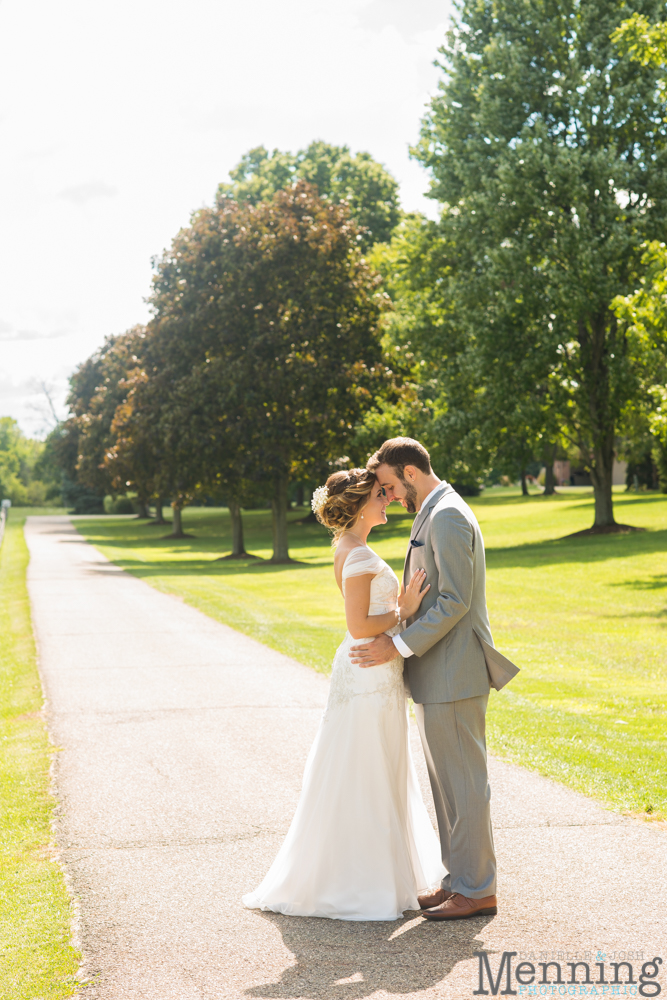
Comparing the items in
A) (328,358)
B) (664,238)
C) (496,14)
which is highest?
(496,14)

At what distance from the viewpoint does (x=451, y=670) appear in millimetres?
4492

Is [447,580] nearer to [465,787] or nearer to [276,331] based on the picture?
[465,787]

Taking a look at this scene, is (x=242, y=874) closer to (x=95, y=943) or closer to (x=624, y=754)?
(x=95, y=943)

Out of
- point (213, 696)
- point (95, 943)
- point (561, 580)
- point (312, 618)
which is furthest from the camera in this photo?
point (561, 580)

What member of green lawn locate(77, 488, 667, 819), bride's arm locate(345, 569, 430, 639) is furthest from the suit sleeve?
green lawn locate(77, 488, 667, 819)

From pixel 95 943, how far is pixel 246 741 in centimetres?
354

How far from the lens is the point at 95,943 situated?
416 cm

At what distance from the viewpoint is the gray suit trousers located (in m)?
4.45

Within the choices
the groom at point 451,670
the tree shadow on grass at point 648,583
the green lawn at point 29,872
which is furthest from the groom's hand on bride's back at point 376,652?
the tree shadow on grass at point 648,583

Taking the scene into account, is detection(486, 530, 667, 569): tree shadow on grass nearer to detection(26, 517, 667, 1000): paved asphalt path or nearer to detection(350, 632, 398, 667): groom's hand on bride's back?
detection(26, 517, 667, 1000): paved asphalt path

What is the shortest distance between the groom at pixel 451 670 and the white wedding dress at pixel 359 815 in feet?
0.46

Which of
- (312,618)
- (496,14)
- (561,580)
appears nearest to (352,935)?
(312,618)

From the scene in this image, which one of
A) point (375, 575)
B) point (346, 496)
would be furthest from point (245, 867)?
point (346, 496)

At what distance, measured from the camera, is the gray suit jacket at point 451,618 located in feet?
14.5
